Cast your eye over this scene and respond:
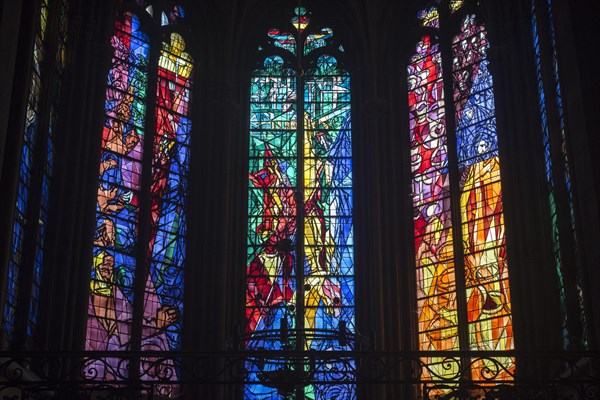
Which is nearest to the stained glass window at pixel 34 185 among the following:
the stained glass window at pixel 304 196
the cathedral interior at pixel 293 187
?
the cathedral interior at pixel 293 187

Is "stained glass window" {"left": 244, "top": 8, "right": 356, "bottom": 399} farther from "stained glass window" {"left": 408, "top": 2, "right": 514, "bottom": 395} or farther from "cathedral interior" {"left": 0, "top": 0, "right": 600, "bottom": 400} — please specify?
"stained glass window" {"left": 408, "top": 2, "right": 514, "bottom": 395}

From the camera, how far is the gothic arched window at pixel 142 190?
50.8 ft

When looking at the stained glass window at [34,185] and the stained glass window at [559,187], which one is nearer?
the stained glass window at [34,185]

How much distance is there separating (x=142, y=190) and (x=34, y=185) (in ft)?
8.52

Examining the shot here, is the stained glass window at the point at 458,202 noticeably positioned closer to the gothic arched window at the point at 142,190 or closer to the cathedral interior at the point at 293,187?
the cathedral interior at the point at 293,187

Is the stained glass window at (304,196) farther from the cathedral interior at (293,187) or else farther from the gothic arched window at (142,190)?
the gothic arched window at (142,190)

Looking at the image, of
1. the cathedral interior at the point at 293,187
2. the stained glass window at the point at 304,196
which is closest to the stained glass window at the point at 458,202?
the cathedral interior at the point at 293,187

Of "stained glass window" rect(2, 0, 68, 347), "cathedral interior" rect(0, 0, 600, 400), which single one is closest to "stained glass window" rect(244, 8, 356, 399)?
"cathedral interior" rect(0, 0, 600, 400)

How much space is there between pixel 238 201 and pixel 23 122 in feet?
17.5

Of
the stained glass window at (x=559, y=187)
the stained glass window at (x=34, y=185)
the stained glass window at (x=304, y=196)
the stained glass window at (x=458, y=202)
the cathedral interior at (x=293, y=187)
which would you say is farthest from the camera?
the stained glass window at (x=304, y=196)

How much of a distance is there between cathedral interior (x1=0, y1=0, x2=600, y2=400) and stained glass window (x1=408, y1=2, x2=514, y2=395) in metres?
0.03

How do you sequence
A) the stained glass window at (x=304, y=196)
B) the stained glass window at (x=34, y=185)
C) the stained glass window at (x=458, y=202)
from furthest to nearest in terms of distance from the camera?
the stained glass window at (x=304, y=196), the stained glass window at (x=458, y=202), the stained glass window at (x=34, y=185)

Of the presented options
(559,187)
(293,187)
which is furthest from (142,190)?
(559,187)

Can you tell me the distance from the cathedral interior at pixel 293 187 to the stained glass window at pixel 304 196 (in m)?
0.03
